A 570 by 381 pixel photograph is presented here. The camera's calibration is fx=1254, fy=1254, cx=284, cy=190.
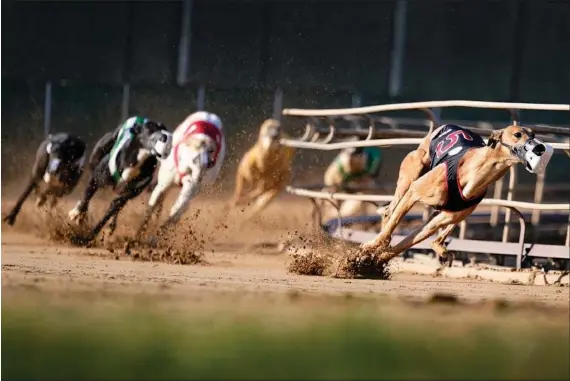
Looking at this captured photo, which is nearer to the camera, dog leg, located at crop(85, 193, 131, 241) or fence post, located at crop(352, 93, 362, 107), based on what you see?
dog leg, located at crop(85, 193, 131, 241)

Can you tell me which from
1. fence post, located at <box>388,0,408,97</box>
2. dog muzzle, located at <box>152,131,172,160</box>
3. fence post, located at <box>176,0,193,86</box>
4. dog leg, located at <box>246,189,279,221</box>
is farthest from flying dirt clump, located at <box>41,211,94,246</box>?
fence post, located at <box>388,0,408,97</box>

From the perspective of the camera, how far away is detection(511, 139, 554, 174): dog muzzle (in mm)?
4742

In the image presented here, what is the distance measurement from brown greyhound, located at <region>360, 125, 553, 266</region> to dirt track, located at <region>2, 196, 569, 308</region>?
255mm

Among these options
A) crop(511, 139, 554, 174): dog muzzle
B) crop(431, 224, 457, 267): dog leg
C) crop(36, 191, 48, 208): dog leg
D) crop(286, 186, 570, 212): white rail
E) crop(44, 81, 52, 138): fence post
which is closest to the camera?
crop(511, 139, 554, 174): dog muzzle

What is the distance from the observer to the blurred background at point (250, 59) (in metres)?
10.5

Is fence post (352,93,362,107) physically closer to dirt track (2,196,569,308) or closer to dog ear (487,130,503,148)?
dirt track (2,196,569,308)

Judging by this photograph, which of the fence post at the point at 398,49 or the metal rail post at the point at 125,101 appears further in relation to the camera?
the fence post at the point at 398,49

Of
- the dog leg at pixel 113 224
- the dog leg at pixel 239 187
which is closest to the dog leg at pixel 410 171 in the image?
the dog leg at pixel 113 224

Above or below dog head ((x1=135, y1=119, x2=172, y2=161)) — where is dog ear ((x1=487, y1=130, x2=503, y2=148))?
above

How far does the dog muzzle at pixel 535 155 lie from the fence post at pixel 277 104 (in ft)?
18.7

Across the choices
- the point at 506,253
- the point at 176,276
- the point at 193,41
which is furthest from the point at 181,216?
the point at 193,41

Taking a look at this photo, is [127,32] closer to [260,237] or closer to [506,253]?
[260,237]

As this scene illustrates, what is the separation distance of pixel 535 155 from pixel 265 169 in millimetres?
4108

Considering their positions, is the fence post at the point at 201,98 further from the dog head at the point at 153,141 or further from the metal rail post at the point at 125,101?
the dog head at the point at 153,141
